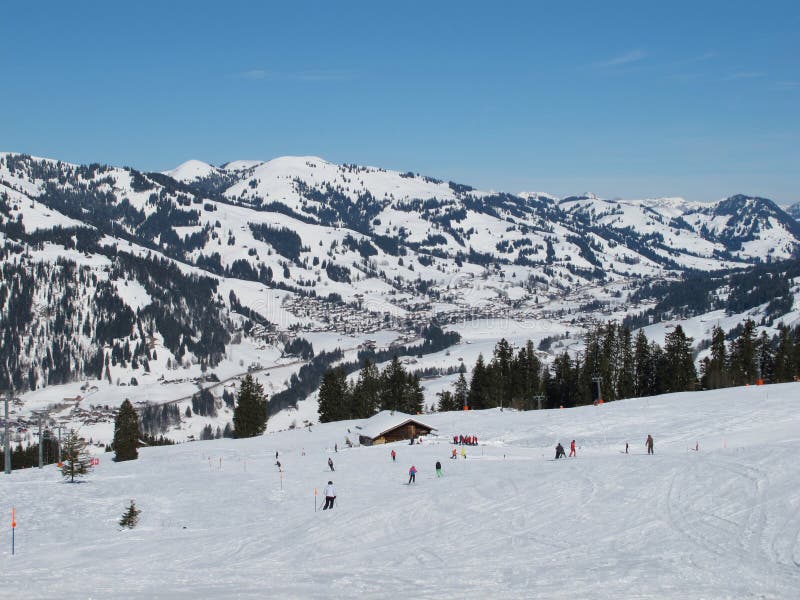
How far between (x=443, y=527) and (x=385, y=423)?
2045 inches

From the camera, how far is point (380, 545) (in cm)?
2666

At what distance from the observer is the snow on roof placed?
257 ft

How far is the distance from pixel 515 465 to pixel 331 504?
14847mm

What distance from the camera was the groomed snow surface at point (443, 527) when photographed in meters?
20.0

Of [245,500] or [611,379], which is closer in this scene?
[245,500]

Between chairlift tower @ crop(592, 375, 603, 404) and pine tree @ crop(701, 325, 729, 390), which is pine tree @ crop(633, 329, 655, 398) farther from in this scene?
pine tree @ crop(701, 325, 729, 390)

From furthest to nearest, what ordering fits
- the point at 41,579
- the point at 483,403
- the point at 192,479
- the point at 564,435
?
the point at 483,403, the point at 564,435, the point at 192,479, the point at 41,579

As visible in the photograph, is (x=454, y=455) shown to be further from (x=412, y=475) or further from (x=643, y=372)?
(x=643, y=372)

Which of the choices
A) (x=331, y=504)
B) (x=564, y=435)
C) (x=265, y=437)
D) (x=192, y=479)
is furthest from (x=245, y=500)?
(x=265, y=437)

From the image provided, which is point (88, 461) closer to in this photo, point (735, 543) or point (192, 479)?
point (192, 479)

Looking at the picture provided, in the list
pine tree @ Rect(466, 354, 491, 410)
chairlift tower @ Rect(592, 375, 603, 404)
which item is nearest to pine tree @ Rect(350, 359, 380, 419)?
pine tree @ Rect(466, 354, 491, 410)

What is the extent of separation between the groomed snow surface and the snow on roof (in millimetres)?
21366

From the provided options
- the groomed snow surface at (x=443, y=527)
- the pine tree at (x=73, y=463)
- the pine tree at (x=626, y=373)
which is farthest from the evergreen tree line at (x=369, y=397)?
the pine tree at (x=73, y=463)

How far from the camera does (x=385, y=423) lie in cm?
8050
